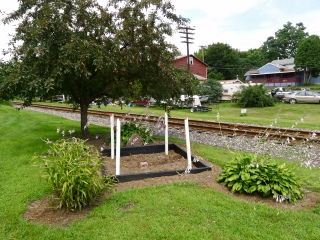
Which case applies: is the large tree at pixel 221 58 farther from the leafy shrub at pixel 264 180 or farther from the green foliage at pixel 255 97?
the leafy shrub at pixel 264 180

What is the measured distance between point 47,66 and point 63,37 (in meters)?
0.88

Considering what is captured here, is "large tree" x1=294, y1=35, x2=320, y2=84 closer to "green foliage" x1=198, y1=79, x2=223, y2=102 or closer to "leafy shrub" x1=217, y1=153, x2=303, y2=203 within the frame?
"green foliage" x1=198, y1=79, x2=223, y2=102

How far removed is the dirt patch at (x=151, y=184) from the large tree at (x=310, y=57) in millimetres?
54348

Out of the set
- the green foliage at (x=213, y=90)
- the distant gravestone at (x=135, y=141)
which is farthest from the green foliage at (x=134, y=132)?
the green foliage at (x=213, y=90)

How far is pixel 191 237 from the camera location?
133 inches

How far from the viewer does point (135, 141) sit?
8.05 metres

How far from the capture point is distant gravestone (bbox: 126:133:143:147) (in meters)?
7.93

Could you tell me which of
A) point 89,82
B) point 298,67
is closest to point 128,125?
point 89,82

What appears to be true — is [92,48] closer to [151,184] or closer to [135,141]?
[135,141]

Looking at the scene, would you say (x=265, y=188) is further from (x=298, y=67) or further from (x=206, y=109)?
(x=298, y=67)

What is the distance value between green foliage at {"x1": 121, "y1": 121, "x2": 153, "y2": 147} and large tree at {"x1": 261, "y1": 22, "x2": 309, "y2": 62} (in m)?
87.1

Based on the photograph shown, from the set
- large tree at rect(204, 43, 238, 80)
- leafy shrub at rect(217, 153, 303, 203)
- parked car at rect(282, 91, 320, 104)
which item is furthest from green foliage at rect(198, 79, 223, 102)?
large tree at rect(204, 43, 238, 80)

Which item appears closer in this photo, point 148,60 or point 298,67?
point 148,60

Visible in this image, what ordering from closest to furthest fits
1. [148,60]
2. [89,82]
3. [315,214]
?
[315,214] → [148,60] → [89,82]
